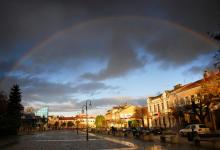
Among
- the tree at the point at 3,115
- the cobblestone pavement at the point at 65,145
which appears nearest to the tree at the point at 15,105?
the tree at the point at 3,115

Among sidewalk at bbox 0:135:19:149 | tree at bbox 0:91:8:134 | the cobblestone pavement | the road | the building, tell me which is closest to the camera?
the road

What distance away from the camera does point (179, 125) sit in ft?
215

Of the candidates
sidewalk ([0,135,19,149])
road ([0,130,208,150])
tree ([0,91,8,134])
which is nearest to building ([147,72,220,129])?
road ([0,130,208,150])

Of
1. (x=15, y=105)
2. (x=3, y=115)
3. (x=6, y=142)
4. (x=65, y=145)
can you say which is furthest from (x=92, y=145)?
(x=15, y=105)

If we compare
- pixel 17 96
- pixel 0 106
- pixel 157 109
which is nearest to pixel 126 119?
pixel 157 109

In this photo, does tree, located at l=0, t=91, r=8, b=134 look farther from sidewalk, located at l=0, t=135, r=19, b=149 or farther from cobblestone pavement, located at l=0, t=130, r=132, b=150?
cobblestone pavement, located at l=0, t=130, r=132, b=150

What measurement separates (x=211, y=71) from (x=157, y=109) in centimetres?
3274

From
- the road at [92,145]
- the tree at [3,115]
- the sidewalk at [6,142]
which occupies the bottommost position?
the road at [92,145]

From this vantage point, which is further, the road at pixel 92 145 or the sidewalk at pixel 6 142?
the sidewalk at pixel 6 142

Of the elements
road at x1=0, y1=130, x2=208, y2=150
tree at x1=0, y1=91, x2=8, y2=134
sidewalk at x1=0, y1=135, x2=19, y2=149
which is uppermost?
tree at x1=0, y1=91, x2=8, y2=134

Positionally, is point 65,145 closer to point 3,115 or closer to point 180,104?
point 3,115

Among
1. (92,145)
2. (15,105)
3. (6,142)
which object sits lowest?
(92,145)

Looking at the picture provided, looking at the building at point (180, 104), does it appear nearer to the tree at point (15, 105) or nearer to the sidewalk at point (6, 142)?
the sidewalk at point (6, 142)

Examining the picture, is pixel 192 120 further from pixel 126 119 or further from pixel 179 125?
pixel 126 119
